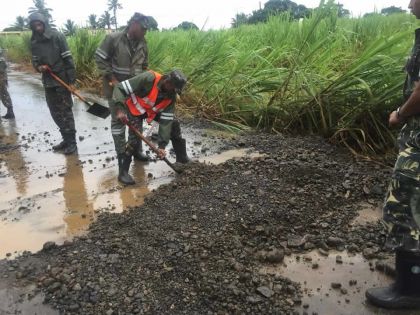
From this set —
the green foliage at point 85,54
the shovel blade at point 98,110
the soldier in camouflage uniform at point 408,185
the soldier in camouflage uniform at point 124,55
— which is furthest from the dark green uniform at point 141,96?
the green foliage at point 85,54

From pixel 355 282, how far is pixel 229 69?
4.39 meters

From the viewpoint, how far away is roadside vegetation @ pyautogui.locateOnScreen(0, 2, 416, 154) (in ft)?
12.9

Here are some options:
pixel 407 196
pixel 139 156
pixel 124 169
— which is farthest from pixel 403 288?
pixel 139 156

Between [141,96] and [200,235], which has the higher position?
[141,96]

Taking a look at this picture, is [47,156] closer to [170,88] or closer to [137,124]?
[137,124]

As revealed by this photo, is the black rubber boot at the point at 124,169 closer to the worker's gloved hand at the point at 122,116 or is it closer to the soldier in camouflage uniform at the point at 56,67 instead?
the worker's gloved hand at the point at 122,116

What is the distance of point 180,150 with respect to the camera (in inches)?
165

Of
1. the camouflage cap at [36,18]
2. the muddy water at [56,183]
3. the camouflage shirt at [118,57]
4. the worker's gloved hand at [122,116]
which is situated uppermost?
the camouflage cap at [36,18]

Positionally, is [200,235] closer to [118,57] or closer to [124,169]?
[124,169]

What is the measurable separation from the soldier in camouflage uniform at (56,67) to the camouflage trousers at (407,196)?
3788mm

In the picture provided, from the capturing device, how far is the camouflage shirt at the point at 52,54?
4535mm

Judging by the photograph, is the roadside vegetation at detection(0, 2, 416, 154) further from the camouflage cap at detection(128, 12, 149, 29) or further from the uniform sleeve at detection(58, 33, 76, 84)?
the uniform sleeve at detection(58, 33, 76, 84)

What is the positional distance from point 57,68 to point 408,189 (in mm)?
4125

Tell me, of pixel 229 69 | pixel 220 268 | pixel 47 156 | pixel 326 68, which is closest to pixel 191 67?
pixel 229 69
